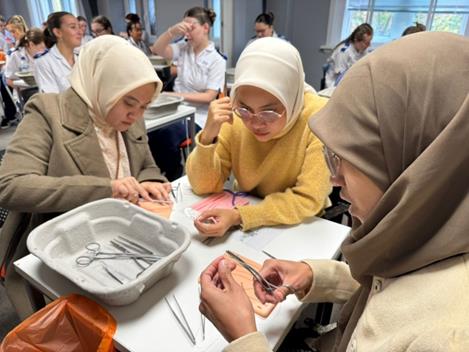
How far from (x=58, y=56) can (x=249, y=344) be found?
292 cm

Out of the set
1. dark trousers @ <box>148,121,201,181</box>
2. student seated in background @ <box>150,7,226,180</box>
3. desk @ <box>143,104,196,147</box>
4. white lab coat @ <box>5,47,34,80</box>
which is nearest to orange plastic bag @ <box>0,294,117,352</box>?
desk @ <box>143,104,196,147</box>

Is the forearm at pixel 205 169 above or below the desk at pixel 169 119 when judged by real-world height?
above

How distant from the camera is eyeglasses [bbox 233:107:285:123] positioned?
1124 millimetres

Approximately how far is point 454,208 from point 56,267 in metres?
0.79

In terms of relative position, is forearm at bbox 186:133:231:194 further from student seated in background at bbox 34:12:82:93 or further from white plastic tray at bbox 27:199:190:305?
student seated in background at bbox 34:12:82:93

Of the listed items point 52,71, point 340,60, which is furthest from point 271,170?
point 340,60

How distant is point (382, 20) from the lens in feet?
15.9

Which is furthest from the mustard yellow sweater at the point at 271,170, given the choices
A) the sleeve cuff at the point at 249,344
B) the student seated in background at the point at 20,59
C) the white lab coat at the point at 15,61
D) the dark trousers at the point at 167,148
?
the white lab coat at the point at 15,61

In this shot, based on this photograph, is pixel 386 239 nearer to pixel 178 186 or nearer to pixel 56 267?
pixel 56 267

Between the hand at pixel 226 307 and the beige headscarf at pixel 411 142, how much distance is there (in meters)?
0.26

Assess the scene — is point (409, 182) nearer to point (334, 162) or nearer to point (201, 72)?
point (334, 162)

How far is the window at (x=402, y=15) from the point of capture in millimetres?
4414

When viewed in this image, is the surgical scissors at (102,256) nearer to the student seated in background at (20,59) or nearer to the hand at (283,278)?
the hand at (283,278)

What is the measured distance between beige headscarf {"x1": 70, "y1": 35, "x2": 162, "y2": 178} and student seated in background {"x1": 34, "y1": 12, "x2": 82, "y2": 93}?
1.67m
